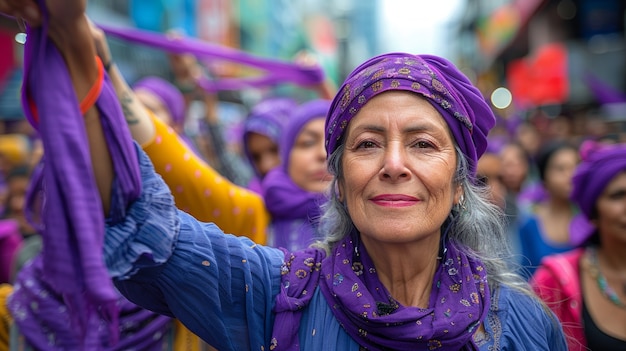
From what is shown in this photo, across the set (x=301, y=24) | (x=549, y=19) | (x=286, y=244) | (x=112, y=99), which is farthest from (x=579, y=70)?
(x=301, y=24)

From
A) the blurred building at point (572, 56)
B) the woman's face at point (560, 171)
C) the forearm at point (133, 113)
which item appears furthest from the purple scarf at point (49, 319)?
the blurred building at point (572, 56)

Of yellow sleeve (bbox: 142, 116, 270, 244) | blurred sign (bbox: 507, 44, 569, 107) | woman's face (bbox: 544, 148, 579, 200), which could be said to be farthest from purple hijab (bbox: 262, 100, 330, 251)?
blurred sign (bbox: 507, 44, 569, 107)

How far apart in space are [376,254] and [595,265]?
1.57m

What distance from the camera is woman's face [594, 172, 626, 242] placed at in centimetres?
290

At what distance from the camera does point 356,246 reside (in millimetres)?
1811

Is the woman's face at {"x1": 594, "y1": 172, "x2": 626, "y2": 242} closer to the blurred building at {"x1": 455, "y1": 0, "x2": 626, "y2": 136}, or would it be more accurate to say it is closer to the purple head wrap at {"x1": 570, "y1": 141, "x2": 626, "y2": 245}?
the purple head wrap at {"x1": 570, "y1": 141, "x2": 626, "y2": 245}

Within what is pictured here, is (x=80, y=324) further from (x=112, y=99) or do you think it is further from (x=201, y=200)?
(x=201, y=200)

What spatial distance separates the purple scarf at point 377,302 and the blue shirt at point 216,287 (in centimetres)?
4

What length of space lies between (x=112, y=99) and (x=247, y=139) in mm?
2714

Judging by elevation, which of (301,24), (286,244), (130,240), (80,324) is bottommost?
(286,244)

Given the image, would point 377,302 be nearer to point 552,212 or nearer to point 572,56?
point 552,212

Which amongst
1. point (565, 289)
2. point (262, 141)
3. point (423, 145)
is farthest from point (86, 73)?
point (262, 141)

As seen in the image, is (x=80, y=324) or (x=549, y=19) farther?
(x=549, y=19)

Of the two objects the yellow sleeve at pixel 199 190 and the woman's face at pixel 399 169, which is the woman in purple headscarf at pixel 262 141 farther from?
the woman's face at pixel 399 169
